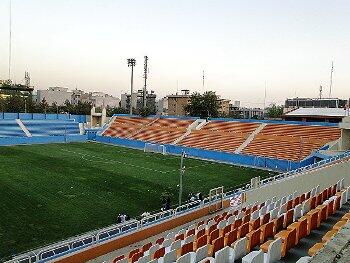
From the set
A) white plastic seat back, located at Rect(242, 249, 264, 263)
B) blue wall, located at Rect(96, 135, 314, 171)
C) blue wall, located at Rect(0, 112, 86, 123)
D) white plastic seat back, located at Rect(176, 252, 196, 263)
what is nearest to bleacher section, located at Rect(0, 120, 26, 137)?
blue wall, located at Rect(0, 112, 86, 123)

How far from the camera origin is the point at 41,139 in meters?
53.9

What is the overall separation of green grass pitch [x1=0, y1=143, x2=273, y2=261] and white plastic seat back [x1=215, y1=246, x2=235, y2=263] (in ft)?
34.5

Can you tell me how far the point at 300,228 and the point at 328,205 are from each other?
308 centimetres

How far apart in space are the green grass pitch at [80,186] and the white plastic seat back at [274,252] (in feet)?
37.9

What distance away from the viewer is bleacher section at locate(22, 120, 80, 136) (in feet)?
195

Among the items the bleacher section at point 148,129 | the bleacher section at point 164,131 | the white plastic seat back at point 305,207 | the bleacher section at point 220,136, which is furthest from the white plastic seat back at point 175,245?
the bleacher section at point 148,129

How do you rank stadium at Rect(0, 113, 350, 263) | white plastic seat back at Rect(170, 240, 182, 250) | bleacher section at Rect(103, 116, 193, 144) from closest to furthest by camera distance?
stadium at Rect(0, 113, 350, 263), white plastic seat back at Rect(170, 240, 182, 250), bleacher section at Rect(103, 116, 193, 144)

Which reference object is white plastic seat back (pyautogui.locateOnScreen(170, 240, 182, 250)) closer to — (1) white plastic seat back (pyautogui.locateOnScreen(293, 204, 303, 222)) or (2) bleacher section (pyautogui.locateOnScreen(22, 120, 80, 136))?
(1) white plastic seat back (pyautogui.locateOnScreen(293, 204, 303, 222))

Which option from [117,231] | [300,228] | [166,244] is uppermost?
[300,228]

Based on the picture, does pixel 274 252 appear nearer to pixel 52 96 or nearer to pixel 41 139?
pixel 41 139

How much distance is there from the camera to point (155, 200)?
79.4 ft

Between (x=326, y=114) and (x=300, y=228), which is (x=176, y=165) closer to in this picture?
(x=300, y=228)

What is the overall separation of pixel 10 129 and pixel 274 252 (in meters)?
56.1

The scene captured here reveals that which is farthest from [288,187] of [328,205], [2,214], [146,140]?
[146,140]
